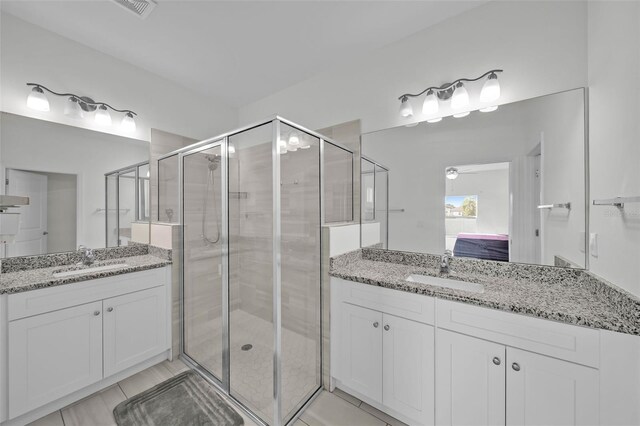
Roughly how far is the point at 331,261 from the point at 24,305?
1.92 m

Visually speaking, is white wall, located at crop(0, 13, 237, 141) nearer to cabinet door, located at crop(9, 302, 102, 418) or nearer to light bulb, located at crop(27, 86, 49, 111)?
light bulb, located at crop(27, 86, 49, 111)

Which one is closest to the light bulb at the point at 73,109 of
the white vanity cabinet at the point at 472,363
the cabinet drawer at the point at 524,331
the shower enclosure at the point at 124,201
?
the shower enclosure at the point at 124,201

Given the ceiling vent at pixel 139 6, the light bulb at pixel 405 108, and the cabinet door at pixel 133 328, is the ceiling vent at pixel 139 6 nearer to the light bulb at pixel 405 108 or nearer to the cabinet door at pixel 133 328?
the light bulb at pixel 405 108

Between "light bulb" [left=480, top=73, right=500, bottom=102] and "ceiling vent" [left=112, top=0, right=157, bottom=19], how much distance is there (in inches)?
93.7

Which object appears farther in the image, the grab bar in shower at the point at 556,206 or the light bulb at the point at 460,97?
the light bulb at the point at 460,97

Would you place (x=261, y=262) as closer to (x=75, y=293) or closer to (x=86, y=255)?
(x=75, y=293)

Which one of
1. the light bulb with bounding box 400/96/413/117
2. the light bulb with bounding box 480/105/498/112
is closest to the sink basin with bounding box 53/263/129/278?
the light bulb with bounding box 400/96/413/117

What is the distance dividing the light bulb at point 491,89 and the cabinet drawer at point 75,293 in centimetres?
291

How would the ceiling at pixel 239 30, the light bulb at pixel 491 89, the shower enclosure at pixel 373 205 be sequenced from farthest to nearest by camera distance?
the shower enclosure at pixel 373 205, the ceiling at pixel 239 30, the light bulb at pixel 491 89

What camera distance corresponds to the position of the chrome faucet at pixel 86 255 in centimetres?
202

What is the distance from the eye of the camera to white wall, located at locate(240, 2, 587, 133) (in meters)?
1.48

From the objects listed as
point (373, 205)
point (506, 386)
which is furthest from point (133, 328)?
point (506, 386)

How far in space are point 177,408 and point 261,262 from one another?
1.15m

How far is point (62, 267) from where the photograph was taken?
1936mm
